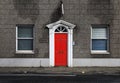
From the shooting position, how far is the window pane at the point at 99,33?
2691 cm

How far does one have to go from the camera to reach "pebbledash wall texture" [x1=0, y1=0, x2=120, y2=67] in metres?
26.5

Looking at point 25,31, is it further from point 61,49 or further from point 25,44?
point 61,49

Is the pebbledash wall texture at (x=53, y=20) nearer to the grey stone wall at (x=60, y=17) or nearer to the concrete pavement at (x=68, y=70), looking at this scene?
the grey stone wall at (x=60, y=17)

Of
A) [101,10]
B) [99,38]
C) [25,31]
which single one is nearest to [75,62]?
[99,38]

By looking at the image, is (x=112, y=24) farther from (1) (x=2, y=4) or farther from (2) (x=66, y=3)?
(1) (x=2, y=4)

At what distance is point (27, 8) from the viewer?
2659 centimetres

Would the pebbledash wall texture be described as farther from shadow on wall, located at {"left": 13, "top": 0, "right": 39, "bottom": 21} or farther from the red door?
the red door

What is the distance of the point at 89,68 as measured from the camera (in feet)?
83.8

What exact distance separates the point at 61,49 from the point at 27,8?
11.3 feet

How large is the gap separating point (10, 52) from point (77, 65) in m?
4.42

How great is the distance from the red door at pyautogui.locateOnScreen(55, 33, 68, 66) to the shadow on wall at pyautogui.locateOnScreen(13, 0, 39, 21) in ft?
6.52

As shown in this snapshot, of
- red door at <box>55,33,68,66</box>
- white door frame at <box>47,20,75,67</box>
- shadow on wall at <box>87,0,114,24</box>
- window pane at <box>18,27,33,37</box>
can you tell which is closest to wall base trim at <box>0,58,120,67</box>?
white door frame at <box>47,20,75,67</box>

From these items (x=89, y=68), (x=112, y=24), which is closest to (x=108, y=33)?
(x=112, y=24)

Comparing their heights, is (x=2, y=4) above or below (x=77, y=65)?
above
